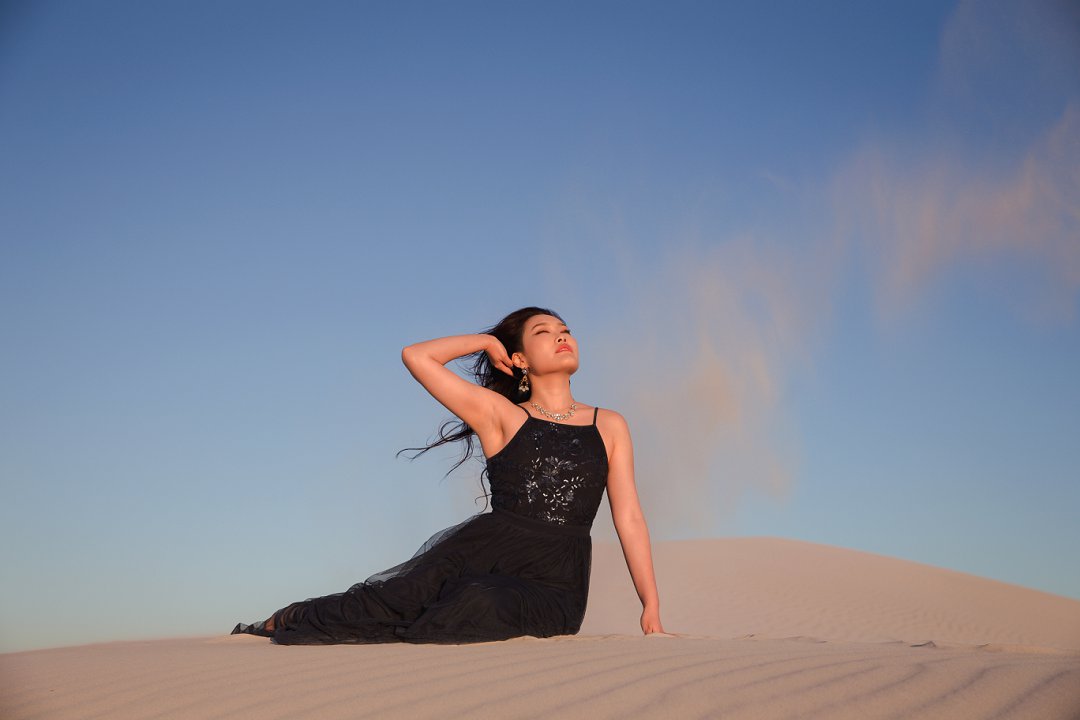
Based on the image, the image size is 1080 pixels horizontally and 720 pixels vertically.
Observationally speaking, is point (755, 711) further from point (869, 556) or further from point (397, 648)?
point (869, 556)

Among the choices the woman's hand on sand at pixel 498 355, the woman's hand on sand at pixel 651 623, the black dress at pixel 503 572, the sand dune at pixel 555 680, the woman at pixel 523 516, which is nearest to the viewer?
the sand dune at pixel 555 680

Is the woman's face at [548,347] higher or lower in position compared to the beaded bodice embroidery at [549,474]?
higher

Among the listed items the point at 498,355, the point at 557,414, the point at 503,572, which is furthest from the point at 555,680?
the point at 498,355

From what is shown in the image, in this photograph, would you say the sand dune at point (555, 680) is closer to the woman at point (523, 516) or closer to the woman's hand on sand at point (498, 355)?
the woman at point (523, 516)

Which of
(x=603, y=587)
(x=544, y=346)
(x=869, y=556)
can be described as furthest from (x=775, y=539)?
(x=544, y=346)

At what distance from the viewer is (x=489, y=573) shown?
491cm

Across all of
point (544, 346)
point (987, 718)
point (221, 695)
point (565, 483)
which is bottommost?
point (987, 718)

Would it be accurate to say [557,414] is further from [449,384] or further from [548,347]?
[449,384]

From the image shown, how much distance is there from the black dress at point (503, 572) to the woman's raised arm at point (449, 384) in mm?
230

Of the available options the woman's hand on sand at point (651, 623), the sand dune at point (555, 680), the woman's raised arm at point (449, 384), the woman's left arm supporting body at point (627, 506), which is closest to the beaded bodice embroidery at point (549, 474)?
the woman's left arm supporting body at point (627, 506)

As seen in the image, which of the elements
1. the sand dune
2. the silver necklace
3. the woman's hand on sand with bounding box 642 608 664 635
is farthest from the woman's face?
the sand dune

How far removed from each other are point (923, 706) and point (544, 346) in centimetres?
353

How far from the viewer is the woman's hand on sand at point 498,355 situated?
19.0ft

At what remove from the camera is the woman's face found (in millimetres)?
5660
